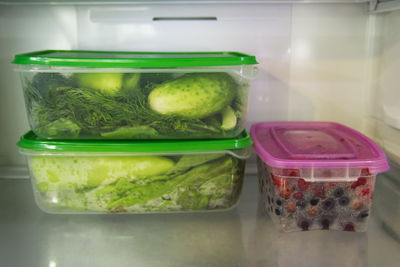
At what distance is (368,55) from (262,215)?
0.55 meters

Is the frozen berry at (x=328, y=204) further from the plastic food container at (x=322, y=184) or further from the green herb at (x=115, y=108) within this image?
the green herb at (x=115, y=108)

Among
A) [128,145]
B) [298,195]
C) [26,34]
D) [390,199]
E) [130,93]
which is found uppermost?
[26,34]

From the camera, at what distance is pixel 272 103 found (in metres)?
1.06

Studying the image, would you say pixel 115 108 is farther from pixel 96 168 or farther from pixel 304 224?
pixel 304 224

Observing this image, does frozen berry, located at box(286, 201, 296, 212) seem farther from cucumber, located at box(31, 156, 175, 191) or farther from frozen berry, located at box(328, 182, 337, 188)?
cucumber, located at box(31, 156, 175, 191)

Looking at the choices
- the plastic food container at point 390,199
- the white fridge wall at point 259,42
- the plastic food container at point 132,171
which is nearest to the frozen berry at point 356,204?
the plastic food container at point 390,199

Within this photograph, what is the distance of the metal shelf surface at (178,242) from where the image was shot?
0.68m

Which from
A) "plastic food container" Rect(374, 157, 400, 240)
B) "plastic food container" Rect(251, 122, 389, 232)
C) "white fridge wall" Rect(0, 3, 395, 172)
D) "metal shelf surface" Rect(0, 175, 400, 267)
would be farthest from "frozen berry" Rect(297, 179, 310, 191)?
"white fridge wall" Rect(0, 3, 395, 172)

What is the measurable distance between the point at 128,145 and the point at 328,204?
0.42m

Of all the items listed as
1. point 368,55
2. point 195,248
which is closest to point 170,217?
point 195,248

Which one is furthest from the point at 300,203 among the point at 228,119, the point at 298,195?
the point at 228,119

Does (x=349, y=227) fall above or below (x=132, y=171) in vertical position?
below

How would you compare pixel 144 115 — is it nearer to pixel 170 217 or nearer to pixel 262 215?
pixel 170 217

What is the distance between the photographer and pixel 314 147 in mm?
804
